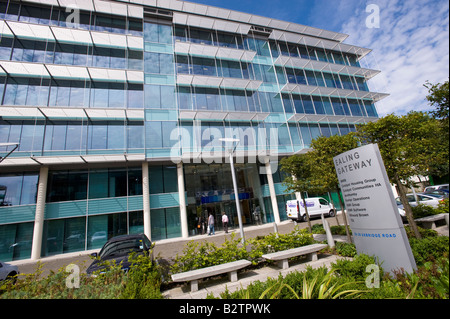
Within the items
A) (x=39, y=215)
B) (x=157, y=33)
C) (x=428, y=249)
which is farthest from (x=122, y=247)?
(x=157, y=33)

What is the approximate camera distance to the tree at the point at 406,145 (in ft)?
24.0

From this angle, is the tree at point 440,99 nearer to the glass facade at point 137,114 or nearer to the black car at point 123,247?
the black car at point 123,247

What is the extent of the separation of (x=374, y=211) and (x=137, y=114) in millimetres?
18697

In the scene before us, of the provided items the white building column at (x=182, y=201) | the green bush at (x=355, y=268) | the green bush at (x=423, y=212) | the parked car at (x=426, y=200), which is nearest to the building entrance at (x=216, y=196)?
the white building column at (x=182, y=201)

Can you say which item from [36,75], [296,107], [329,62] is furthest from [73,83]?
[329,62]

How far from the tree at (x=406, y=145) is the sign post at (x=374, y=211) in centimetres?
275

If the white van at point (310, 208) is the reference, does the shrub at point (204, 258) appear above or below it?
below

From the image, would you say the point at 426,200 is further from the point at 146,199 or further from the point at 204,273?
the point at 146,199

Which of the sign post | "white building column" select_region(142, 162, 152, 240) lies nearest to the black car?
the sign post

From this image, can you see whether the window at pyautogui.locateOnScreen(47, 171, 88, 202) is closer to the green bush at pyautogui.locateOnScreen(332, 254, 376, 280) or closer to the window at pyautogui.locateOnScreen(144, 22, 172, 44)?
the window at pyautogui.locateOnScreen(144, 22, 172, 44)

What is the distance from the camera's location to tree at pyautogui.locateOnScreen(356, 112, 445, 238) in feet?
24.0

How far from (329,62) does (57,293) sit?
1315 inches

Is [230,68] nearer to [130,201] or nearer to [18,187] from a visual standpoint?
[130,201]

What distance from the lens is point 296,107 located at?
2425 centimetres
